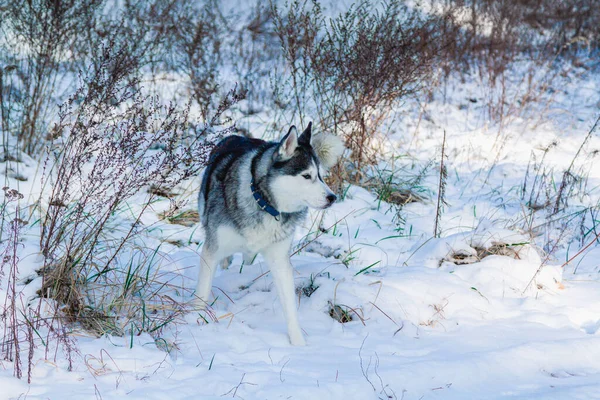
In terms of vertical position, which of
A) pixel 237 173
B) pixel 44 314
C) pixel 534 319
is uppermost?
pixel 237 173

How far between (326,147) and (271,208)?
0.75 m

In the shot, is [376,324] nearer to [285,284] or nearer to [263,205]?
[285,284]

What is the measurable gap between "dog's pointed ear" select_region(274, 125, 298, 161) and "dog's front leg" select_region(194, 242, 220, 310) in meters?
0.66

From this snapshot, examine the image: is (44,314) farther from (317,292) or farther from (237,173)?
(317,292)

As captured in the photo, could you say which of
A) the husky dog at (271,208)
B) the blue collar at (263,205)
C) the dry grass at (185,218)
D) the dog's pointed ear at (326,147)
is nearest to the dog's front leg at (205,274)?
the husky dog at (271,208)

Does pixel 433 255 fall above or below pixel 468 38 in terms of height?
below

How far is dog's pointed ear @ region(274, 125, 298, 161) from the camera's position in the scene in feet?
10.3

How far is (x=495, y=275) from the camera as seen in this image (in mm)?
3936

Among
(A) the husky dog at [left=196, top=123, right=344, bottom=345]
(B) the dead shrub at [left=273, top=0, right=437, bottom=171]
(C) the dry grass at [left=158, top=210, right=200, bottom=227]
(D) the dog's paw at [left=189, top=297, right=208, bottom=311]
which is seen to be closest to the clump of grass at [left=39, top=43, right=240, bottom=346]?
(D) the dog's paw at [left=189, top=297, right=208, bottom=311]

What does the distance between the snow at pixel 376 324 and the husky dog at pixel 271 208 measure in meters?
0.27

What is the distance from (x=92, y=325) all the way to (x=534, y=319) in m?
2.42

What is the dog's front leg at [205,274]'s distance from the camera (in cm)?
333

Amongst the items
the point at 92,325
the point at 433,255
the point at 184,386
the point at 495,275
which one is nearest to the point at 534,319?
the point at 495,275

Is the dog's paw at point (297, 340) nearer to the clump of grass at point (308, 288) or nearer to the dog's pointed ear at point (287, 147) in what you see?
the clump of grass at point (308, 288)
